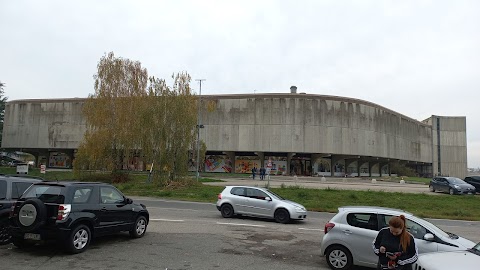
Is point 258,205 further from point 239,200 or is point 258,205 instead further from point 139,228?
point 139,228

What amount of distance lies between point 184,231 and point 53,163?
2821 inches

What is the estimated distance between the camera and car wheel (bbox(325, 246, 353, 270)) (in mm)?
8219

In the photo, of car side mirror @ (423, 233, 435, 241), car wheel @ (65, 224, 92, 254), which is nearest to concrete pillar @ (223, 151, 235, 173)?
car wheel @ (65, 224, 92, 254)

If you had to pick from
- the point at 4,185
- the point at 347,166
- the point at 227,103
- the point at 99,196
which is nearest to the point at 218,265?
the point at 99,196

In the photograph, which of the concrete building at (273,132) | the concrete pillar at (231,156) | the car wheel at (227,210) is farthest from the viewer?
the concrete pillar at (231,156)

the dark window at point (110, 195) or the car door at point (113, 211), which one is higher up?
the dark window at point (110, 195)

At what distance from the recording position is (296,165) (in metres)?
67.2

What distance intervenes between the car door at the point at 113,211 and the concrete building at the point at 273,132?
49796 mm

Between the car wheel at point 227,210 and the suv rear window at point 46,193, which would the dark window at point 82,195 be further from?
the car wheel at point 227,210

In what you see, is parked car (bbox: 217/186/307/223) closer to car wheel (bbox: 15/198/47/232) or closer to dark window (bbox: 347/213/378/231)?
dark window (bbox: 347/213/378/231)

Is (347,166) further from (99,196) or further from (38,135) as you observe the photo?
(99,196)

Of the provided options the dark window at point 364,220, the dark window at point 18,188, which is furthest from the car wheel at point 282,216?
the dark window at point 18,188

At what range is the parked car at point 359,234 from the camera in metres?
7.86

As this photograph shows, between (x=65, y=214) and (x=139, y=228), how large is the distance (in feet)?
9.55
